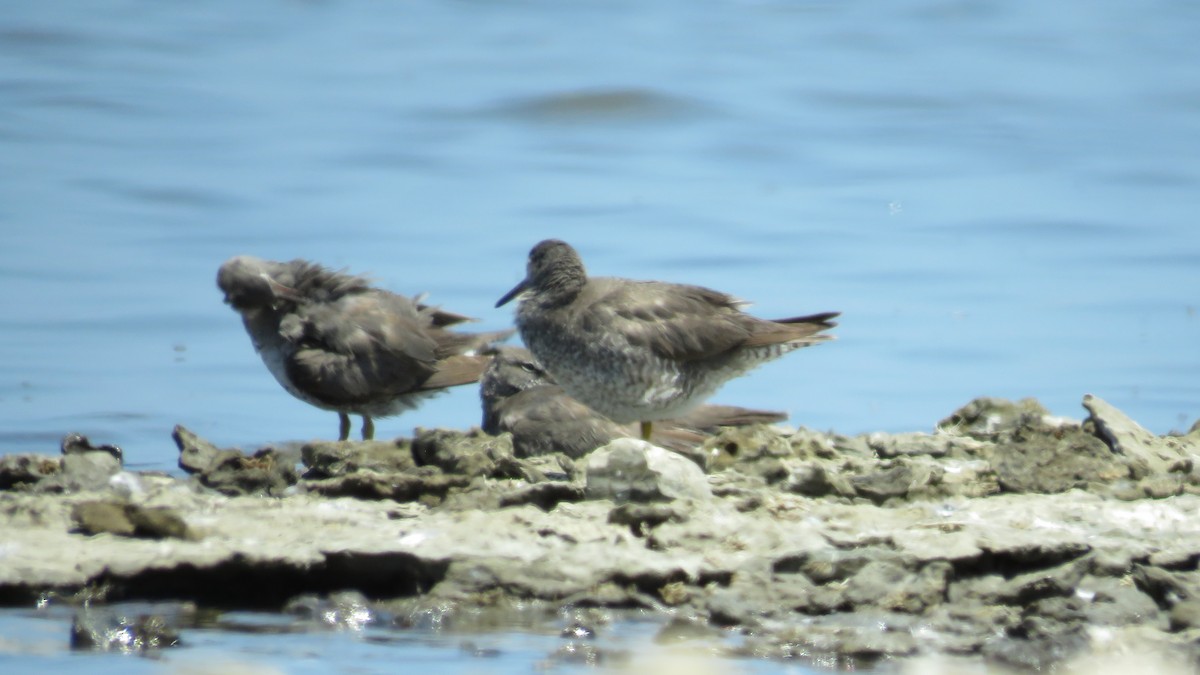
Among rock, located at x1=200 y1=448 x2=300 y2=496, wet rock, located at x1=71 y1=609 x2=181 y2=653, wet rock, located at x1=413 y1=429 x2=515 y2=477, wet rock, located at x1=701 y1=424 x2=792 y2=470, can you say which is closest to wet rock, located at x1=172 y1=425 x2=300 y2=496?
rock, located at x1=200 y1=448 x2=300 y2=496

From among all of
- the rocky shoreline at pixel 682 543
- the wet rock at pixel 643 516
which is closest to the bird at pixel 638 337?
the rocky shoreline at pixel 682 543

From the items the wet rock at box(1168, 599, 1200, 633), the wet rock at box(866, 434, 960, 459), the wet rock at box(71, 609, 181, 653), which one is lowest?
the wet rock at box(71, 609, 181, 653)

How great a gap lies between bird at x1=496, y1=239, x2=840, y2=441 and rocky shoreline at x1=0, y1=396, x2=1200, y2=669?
1465mm

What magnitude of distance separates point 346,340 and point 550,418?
5.71 feet

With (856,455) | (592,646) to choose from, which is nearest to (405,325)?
(856,455)

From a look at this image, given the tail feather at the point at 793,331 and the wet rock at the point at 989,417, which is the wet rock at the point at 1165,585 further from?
the tail feather at the point at 793,331

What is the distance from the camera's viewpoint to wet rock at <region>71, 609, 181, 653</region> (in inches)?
236

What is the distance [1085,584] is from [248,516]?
3023mm

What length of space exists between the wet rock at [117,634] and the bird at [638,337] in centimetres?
351

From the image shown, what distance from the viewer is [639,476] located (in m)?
7.08

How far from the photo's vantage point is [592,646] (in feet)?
19.9

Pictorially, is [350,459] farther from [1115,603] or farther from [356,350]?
[1115,603]

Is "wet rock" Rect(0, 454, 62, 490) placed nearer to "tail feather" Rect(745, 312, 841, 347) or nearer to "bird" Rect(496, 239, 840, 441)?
"bird" Rect(496, 239, 840, 441)

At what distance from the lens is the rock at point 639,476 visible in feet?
23.2
